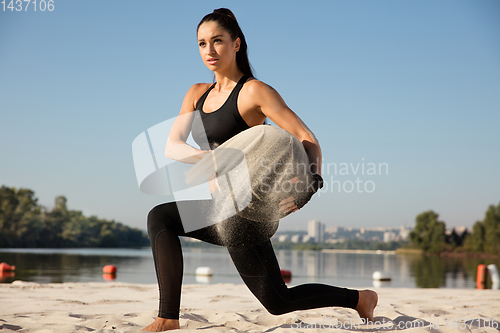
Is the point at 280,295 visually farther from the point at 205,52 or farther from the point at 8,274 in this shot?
the point at 8,274

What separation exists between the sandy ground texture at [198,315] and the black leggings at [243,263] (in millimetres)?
152

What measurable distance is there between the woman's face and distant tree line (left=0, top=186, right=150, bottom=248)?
181ft

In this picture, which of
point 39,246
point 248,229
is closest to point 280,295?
point 248,229

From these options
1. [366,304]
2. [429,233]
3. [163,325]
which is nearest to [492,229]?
[429,233]

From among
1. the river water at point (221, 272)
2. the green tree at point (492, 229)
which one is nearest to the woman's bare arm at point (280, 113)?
the river water at point (221, 272)

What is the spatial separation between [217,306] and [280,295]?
1765 millimetres

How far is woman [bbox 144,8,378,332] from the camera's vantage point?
2010 mm

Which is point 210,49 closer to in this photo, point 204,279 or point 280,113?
point 280,113

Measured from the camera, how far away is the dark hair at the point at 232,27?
215 cm

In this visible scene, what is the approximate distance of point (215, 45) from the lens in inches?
84.7

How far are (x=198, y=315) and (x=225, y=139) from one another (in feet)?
5.09

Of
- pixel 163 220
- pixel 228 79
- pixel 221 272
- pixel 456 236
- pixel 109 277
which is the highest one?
pixel 228 79
